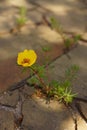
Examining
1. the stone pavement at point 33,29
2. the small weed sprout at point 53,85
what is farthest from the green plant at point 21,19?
the small weed sprout at point 53,85

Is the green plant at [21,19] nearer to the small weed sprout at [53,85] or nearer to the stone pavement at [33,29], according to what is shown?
the stone pavement at [33,29]

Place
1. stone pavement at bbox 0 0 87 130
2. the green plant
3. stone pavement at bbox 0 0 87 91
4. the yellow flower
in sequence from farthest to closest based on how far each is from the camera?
the green plant, stone pavement at bbox 0 0 87 91, stone pavement at bbox 0 0 87 130, the yellow flower

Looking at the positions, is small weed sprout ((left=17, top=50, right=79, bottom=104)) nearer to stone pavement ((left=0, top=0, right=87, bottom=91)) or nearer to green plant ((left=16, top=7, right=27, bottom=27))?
stone pavement ((left=0, top=0, right=87, bottom=91))

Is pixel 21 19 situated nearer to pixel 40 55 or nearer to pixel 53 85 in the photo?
pixel 40 55

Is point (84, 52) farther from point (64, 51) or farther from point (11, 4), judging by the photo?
point (11, 4)

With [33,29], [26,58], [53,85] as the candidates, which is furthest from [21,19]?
[26,58]

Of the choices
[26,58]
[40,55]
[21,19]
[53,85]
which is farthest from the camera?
[21,19]

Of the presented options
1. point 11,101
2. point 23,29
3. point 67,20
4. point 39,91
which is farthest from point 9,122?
point 67,20

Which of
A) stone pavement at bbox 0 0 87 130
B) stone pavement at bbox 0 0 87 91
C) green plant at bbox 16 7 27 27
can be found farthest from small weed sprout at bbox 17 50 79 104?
green plant at bbox 16 7 27 27

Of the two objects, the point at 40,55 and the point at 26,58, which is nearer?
the point at 26,58
